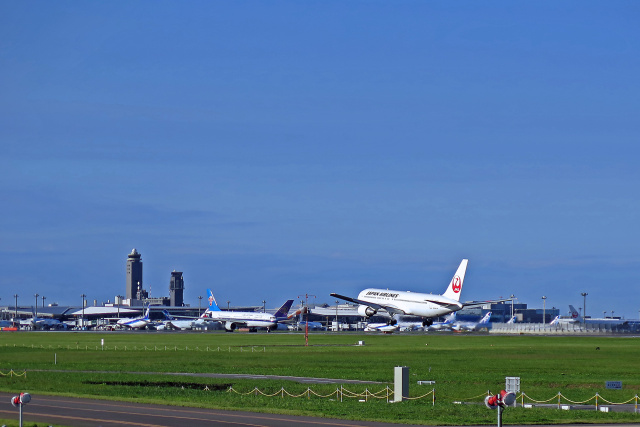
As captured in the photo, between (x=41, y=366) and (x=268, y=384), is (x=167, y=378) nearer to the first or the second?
(x=268, y=384)

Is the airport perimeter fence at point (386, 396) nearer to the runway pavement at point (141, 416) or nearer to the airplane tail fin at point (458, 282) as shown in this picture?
the runway pavement at point (141, 416)

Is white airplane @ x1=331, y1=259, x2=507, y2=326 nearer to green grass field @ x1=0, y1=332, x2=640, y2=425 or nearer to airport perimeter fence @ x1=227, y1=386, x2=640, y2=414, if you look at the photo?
green grass field @ x1=0, y1=332, x2=640, y2=425

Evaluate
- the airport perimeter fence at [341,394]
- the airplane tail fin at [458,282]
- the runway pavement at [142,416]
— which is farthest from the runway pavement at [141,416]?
the airplane tail fin at [458,282]

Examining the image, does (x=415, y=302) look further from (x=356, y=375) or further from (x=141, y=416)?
(x=141, y=416)

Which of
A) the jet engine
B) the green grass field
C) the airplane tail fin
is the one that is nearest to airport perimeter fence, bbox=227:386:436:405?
the green grass field

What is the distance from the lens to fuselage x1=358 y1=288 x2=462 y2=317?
493 ft

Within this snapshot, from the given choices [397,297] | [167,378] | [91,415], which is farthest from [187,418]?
[397,297]

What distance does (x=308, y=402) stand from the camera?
49.1 m

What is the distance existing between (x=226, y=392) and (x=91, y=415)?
14835mm

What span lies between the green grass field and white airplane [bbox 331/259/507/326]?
3194cm

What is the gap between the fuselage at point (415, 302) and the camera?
493 ft

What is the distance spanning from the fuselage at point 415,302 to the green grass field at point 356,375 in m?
31.0

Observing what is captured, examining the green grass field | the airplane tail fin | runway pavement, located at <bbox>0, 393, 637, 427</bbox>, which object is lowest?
the green grass field

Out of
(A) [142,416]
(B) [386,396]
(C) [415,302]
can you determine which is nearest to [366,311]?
(C) [415,302]
